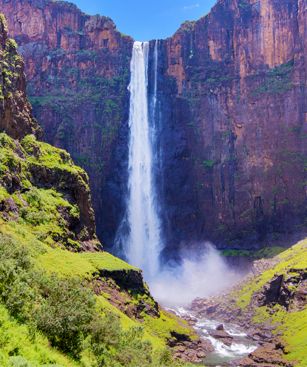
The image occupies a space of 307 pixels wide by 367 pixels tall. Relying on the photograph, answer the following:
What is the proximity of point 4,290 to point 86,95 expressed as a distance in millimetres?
106200

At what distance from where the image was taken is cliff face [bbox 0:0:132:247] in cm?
11901

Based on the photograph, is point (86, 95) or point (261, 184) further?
point (86, 95)

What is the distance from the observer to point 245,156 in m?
117

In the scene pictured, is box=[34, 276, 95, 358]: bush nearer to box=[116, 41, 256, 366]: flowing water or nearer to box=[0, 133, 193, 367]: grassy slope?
box=[0, 133, 193, 367]: grassy slope

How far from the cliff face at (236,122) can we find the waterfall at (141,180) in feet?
12.4

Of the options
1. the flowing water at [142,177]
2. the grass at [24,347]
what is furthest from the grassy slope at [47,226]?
the flowing water at [142,177]

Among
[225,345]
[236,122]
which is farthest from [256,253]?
[225,345]

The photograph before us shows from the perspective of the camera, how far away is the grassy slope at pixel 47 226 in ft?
158

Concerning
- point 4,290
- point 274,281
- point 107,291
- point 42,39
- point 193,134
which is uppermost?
Answer: point 42,39

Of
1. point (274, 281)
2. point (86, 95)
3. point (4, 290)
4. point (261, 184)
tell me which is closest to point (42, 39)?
point (86, 95)

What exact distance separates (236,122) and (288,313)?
57723mm

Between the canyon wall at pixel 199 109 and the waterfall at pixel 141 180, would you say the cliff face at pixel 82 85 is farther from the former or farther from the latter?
the waterfall at pixel 141 180

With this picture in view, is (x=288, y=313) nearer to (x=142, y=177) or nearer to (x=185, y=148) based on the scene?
(x=142, y=177)

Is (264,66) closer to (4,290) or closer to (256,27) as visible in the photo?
(256,27)
